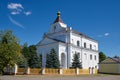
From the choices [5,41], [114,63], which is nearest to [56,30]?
[114,63]

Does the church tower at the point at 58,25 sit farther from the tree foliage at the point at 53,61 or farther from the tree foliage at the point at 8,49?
the tree foliage at the point at 8,49

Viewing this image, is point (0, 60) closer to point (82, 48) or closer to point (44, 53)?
point (44, 53)

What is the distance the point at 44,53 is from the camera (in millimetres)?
49938

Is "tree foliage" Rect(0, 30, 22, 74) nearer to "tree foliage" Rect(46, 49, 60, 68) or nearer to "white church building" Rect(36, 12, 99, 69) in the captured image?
"tree foliage" Rect(46, 49, 60, 68)

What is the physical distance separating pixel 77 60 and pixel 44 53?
8434 mm

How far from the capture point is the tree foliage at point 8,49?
22408mm

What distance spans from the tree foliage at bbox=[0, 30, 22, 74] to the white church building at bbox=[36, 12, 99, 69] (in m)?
Answer: 21.9


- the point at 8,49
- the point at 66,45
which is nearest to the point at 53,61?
the point at 66,45

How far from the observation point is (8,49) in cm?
2353

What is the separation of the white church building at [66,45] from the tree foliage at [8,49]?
21870mm

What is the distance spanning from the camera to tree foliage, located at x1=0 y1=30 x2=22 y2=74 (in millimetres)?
22408

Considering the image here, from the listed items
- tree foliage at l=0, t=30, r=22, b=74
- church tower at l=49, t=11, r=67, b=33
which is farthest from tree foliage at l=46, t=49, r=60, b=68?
tree foliage at l=0, t=30, r=22, b=74

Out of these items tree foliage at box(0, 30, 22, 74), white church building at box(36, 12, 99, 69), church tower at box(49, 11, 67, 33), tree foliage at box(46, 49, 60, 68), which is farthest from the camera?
church tower at box(49, 11, 67, 33)

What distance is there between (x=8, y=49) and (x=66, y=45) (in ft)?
85.6
